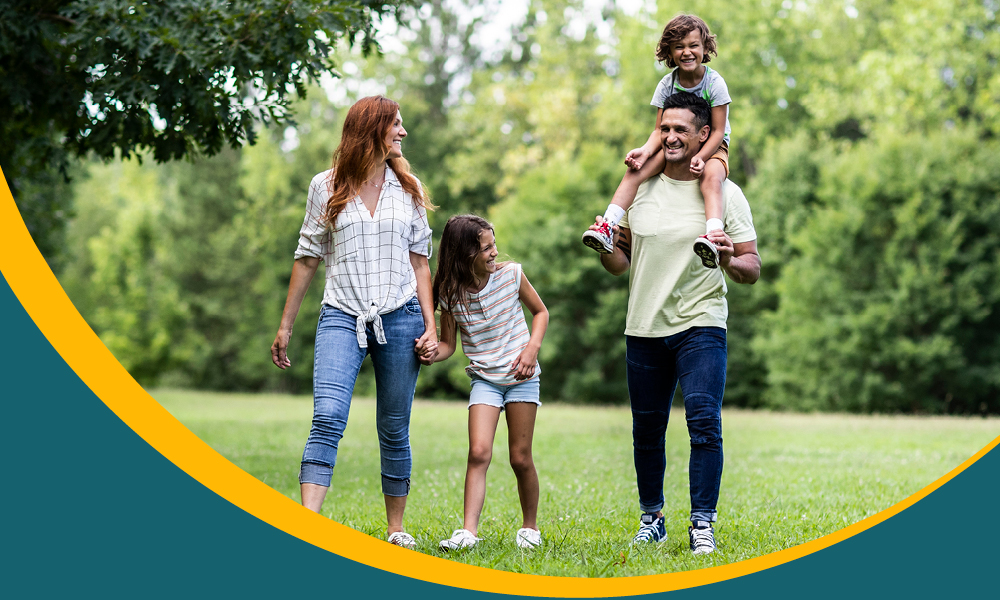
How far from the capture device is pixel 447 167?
3005cm

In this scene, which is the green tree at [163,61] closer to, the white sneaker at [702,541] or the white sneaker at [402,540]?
the white sneaker at [402,540]

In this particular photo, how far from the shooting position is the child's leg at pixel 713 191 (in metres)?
4.23

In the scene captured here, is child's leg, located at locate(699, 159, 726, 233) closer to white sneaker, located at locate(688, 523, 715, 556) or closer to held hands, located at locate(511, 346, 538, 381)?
held hands, located at locate(511, 346, 538, 381)

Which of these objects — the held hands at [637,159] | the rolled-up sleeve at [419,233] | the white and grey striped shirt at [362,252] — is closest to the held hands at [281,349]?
the white and grey striped shirt at [362,252]

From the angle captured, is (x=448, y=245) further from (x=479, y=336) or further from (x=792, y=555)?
(x=792, y=555)

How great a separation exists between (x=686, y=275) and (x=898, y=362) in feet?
55.7

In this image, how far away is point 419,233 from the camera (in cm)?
438

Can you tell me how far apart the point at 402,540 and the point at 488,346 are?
1064 mm

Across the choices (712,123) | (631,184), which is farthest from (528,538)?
(712,123)

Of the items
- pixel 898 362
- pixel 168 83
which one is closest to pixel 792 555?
pixel 168 83

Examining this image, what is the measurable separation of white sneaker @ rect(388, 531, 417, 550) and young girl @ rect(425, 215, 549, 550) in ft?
0.61

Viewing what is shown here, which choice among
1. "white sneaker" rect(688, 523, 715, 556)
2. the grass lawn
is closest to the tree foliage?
the grass lawn

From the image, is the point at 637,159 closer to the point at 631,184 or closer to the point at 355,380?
the point at 631,184

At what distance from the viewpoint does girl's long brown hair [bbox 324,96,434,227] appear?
4211 millimetres
